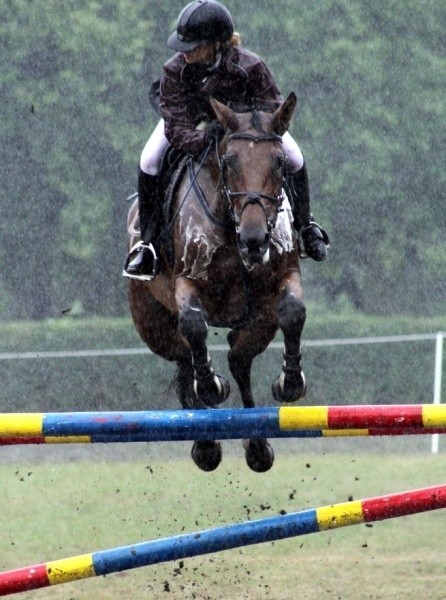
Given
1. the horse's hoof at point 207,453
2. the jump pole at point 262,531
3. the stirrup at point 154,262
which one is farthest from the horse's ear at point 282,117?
the horse's hoof at point 207,453

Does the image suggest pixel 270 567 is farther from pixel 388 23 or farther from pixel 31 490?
pixel 388 23

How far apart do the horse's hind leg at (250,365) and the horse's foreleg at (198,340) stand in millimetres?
323

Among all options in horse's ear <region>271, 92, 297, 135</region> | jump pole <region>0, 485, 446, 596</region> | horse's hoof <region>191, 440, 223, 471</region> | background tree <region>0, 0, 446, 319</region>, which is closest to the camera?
jump pole <region>0, 485, 446, 596</region>

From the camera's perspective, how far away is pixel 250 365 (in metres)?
6.66

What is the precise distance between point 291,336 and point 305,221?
36.2 inches

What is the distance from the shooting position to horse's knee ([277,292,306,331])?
5.82 m

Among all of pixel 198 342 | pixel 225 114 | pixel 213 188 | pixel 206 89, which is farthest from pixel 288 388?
pixel 206 89

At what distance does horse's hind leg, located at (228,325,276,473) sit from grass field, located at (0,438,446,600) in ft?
2.02

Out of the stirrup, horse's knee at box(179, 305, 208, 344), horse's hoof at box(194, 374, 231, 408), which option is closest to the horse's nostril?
horse's knee at box(179, 305, 208, 344)

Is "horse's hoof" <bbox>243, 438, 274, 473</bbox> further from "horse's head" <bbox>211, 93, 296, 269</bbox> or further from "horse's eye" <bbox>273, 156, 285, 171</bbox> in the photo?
"horse's eye" <bbox>273, 156, 285, 171</bbox>

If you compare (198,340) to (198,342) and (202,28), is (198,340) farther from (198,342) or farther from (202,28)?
(202,28)

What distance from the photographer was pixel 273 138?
5.60 m

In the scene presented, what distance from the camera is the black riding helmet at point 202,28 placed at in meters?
5.96

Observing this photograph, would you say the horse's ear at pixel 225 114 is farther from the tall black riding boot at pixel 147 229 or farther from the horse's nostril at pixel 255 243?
the tall black riding boot at pixel 147 229
